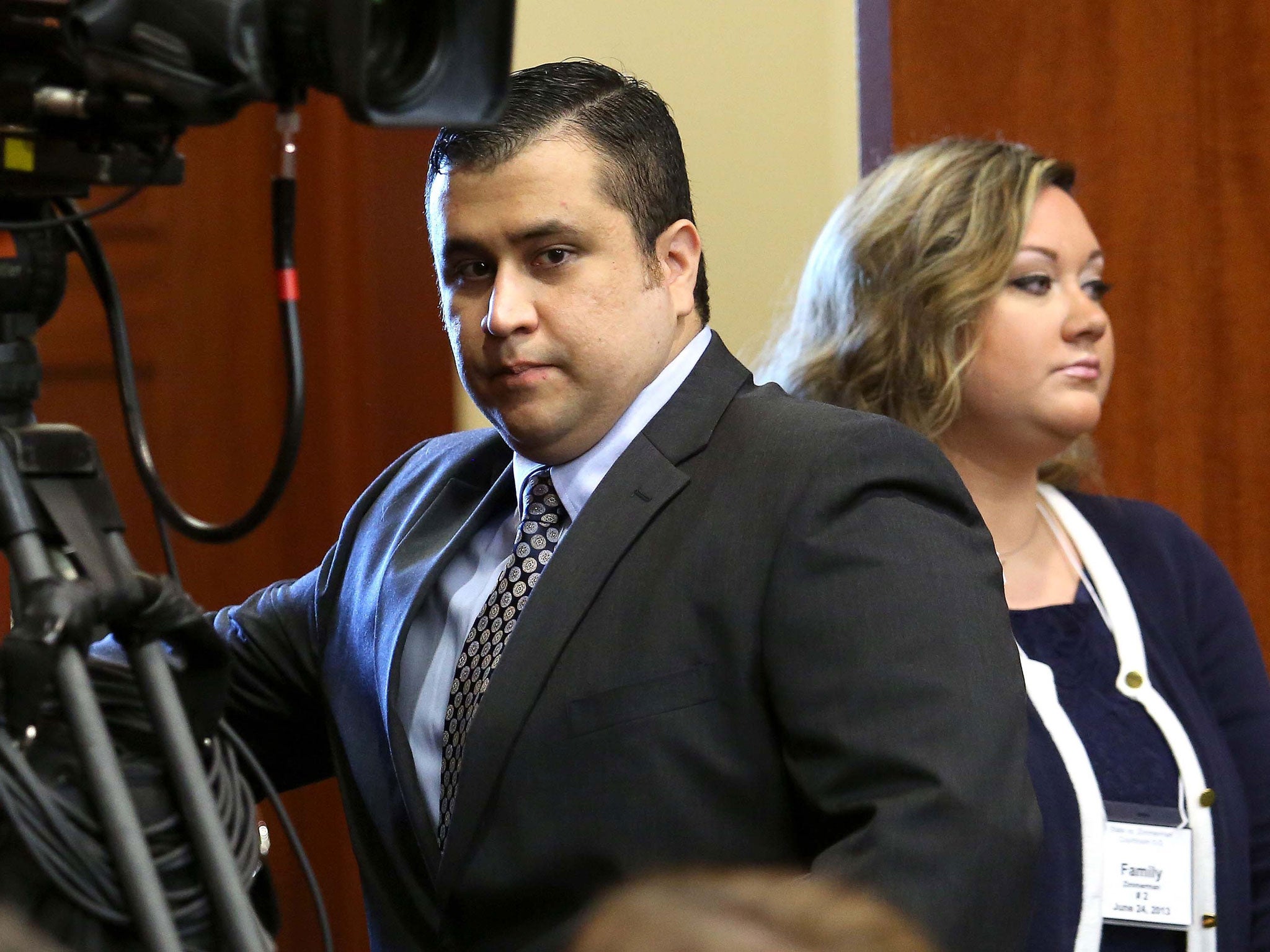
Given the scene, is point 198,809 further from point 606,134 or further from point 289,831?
point 606,134

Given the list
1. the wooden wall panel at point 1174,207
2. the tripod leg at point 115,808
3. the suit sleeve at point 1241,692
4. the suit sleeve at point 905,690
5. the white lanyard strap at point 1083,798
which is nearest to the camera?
the tripod leg at point 115,808

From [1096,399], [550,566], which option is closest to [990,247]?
[1096,399]

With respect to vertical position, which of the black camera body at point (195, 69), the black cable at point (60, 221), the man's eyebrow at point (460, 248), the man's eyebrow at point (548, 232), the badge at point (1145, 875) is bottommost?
the badge at point (1145, 875)

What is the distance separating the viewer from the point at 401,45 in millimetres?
782

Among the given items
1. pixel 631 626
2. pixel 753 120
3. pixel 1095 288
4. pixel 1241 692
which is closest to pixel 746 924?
pixel 631 626

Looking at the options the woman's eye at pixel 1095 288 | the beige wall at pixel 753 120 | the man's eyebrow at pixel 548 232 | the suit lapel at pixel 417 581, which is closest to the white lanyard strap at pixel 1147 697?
the woman's eye at pixel 1095 288

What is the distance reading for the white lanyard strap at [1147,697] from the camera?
1.71 metres

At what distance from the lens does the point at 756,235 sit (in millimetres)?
2418

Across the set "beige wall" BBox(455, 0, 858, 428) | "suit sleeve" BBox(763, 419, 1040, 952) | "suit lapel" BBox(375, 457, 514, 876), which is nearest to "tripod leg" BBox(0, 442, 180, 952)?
"suit sleeve" BBox(763, 419, 1040, 952)

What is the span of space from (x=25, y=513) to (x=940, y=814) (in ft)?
2.04

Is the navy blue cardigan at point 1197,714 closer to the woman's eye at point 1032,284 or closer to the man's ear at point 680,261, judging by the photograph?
the woman's eye at point 1032,284

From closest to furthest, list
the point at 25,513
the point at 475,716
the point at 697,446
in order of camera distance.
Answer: the point at 25,513, the point at 475,716, the point at 697,446

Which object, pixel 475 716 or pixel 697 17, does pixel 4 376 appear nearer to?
pixel 475 716

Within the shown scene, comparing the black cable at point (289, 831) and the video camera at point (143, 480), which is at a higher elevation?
the video camera at point (143, 480)
